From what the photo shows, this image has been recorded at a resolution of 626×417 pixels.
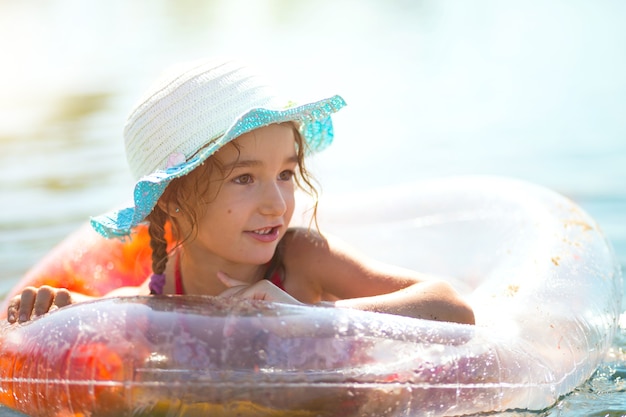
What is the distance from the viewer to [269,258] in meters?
2.65

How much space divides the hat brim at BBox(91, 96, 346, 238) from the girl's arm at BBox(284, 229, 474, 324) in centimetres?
32

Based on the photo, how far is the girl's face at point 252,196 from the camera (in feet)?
8.39

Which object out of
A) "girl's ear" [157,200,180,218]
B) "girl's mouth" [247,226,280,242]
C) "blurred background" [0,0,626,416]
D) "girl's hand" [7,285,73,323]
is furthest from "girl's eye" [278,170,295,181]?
"blurred background" [0,0,626,416]

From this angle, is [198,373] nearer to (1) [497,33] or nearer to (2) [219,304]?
(2) [219,304]

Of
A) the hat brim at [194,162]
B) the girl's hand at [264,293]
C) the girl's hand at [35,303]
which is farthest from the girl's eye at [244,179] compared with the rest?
the girl's hand at [35,303]

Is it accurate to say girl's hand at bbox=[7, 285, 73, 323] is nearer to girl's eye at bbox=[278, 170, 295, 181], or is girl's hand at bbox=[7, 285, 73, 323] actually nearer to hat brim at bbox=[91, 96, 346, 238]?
hat brim at bbox=[91, 96, 346, 238]

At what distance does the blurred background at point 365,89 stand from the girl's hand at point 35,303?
3.88 feet

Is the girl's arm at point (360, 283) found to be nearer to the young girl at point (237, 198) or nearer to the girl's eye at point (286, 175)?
the young girl at point (237, 198)

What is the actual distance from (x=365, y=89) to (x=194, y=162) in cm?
528

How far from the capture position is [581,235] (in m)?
3.12

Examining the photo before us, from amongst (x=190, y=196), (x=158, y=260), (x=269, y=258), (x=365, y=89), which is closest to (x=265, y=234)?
(x=269, y=258)

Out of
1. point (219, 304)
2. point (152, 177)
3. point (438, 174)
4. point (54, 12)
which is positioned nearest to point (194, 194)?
→ point (152, 177)

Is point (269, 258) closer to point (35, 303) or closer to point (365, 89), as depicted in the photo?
point (35, 303)

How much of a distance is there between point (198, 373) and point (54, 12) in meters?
9.87
